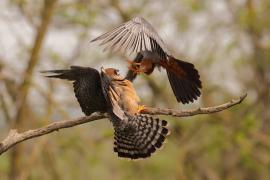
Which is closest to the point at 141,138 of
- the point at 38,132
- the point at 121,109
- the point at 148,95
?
the point at 121,109

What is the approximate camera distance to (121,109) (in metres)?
4.36

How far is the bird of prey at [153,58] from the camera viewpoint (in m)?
3.64

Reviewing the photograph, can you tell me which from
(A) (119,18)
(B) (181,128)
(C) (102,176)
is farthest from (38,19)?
(C) (102,176)

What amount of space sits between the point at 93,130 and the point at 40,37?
11.9 feet

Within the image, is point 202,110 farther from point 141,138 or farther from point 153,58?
point 141,138

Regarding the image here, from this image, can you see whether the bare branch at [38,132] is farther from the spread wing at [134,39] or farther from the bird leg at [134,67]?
the bird leg at [134,67]

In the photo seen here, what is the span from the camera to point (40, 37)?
28.6ft

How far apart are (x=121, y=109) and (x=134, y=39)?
0.80 metres

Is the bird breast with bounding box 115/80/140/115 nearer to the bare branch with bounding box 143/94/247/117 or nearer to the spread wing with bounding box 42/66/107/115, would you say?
the spread wing with bounding box 42/66/107/115

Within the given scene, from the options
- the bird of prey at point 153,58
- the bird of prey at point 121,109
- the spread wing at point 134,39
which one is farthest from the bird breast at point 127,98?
the spread wing at point 134,39

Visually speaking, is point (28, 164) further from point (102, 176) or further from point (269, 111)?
point (102, 176)

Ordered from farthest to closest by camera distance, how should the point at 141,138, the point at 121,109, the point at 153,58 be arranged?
the point at 141,138, the point at 121,109, the point at 153,58

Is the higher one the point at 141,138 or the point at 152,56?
the point at 152,56

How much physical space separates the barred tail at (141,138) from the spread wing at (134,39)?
0.65m
